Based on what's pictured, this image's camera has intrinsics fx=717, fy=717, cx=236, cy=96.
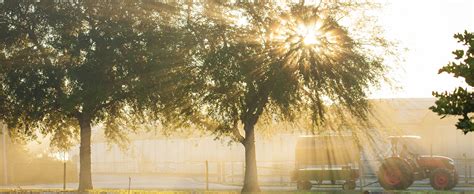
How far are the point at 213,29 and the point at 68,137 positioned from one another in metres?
15.7

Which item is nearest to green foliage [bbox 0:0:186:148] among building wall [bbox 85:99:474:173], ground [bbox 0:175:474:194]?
ground [bbox 0:175:474:194]

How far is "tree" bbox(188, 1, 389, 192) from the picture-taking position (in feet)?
91.8

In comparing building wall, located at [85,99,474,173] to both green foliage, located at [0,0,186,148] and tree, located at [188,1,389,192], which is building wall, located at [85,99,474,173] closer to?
green foliage, located at [0,0,186,148]

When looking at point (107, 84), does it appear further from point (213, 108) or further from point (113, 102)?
point (213, 108)

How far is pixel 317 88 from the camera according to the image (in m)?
28.9

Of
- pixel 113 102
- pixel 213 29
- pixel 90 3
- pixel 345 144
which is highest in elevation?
pixel 90 3

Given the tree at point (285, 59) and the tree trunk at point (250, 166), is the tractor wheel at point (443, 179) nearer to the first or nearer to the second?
the tree at point (285, 59)

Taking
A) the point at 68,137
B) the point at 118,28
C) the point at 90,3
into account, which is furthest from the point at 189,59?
the point at 68,137

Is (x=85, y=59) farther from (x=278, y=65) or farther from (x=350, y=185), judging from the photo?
(x=350, y=185)

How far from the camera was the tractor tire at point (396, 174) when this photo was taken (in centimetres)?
3134

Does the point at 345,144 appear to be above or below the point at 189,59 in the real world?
below

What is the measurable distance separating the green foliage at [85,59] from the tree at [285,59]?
69.8 inches

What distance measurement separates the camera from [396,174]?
103ft

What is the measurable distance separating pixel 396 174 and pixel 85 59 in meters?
14.9
